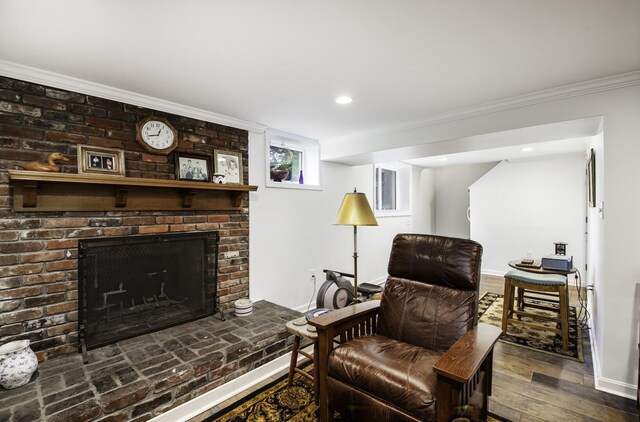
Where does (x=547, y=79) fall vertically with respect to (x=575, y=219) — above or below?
above

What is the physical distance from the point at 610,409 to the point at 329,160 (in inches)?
135

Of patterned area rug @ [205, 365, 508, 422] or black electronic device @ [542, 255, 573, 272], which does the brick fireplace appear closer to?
patterned area rug @ [205, 365, 508, 422]

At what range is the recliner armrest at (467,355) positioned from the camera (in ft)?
4.24

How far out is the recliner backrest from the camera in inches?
74.3

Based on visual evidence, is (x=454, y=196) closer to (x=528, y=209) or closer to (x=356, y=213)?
(x=528, y=209)

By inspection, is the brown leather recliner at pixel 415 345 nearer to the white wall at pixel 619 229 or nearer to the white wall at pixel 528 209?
the white wall at pixel 619 229

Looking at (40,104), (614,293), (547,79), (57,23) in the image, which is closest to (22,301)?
(40,104)

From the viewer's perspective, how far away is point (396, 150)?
3490 millimetres

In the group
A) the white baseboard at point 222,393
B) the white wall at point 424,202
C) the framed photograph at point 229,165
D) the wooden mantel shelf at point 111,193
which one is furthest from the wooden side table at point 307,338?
the white wall at point 424,202

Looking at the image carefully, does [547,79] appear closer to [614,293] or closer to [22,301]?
[614,293]

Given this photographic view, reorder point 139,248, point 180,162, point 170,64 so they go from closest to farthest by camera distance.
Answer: point 170,64, point 139,248, point 180,162

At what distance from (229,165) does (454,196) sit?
17.8ft

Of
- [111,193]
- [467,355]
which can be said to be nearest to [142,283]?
[111,193]

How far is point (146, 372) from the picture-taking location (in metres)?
1.97
